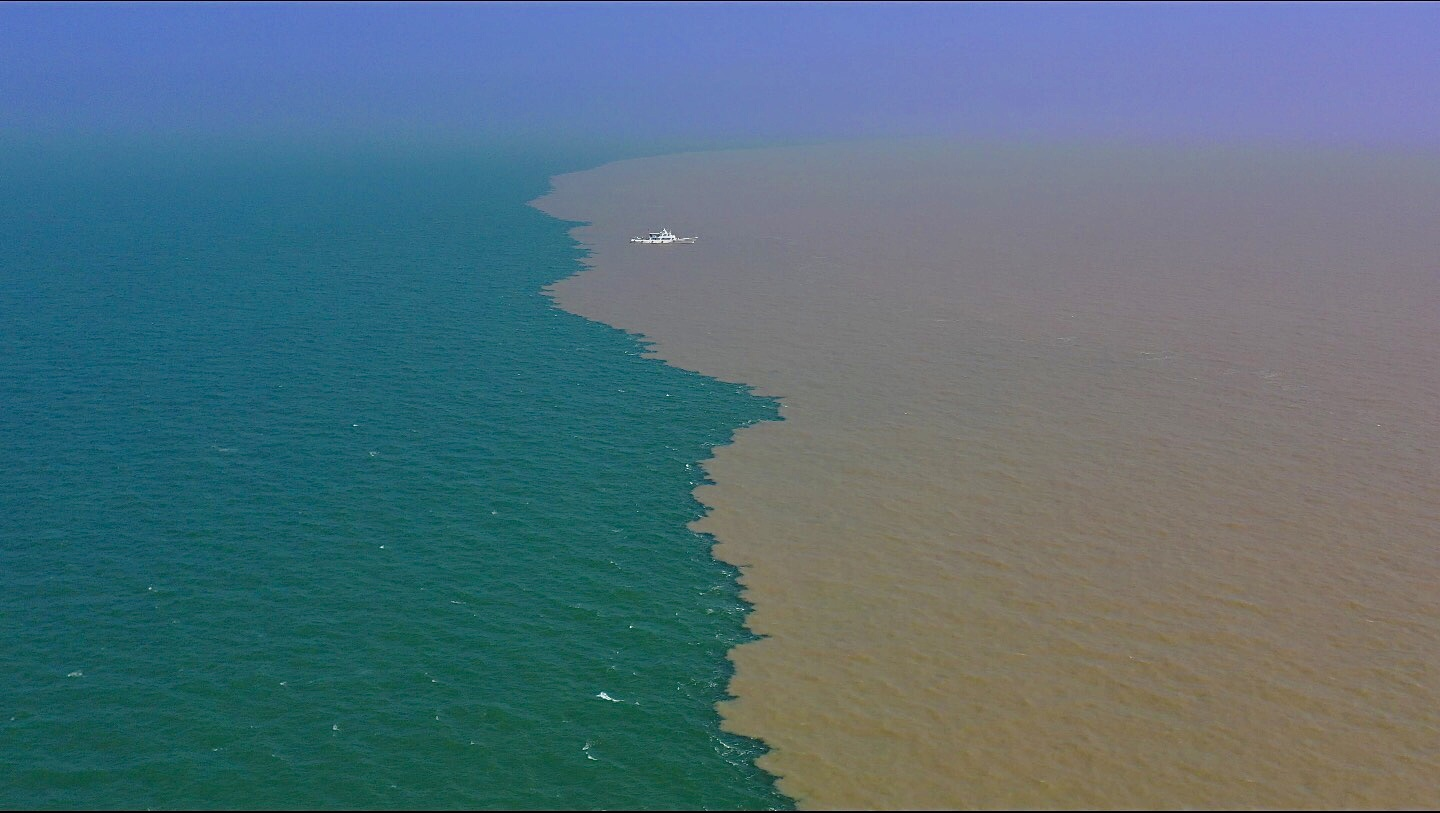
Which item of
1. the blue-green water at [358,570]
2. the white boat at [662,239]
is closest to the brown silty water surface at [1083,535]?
the blue-green water at [358,570]

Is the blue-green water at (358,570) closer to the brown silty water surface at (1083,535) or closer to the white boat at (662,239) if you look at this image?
the brown silty water surface at (1083,535)

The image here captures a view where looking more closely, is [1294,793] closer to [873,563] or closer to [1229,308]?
[873,563]

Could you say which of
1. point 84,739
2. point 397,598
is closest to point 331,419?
point 397,598

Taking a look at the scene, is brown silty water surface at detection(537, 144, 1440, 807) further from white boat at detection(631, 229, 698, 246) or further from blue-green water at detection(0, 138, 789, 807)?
white boat at detection(631, 229, 698, 246)


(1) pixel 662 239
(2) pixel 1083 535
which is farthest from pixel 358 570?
(1) pixel 662 239

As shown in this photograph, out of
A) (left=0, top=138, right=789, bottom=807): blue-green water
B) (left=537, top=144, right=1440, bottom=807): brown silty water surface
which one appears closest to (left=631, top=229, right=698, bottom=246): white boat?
(left=537, top=144, right=1440, bottom=807): brown silty water surface

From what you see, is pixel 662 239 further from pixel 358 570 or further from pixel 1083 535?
pixel 358 570
